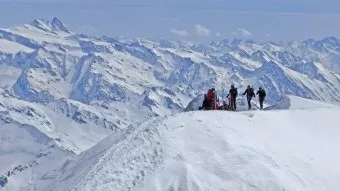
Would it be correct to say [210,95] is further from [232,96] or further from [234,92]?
[232,96]

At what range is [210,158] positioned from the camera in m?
34.2

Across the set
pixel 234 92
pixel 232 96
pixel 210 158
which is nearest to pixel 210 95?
pixel 234 92

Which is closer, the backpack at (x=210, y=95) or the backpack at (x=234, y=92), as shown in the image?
the backpack at (x=210, y=95)

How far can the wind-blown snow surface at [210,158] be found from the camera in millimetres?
32062

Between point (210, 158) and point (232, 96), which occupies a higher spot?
point (232, 96)

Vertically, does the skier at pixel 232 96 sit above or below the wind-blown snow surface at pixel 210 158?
above

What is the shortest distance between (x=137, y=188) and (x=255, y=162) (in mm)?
7169

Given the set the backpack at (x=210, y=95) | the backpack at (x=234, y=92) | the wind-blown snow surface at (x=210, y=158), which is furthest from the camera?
the backpack at (x=234, y=92)

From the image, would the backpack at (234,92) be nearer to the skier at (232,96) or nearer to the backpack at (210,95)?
the skier at (232,96)

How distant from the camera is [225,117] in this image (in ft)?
132

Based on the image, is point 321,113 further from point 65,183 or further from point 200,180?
point 65,183

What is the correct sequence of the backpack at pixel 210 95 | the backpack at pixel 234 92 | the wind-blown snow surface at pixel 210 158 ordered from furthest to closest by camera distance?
the backpack at pixel 234 92, the backpack at pixel 210 95, the wind-blown snow surface at pixel 210 158

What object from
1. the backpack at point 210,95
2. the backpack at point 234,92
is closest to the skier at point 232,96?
the backpack at point 234,92

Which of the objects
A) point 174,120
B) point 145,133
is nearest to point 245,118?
point 174,120
